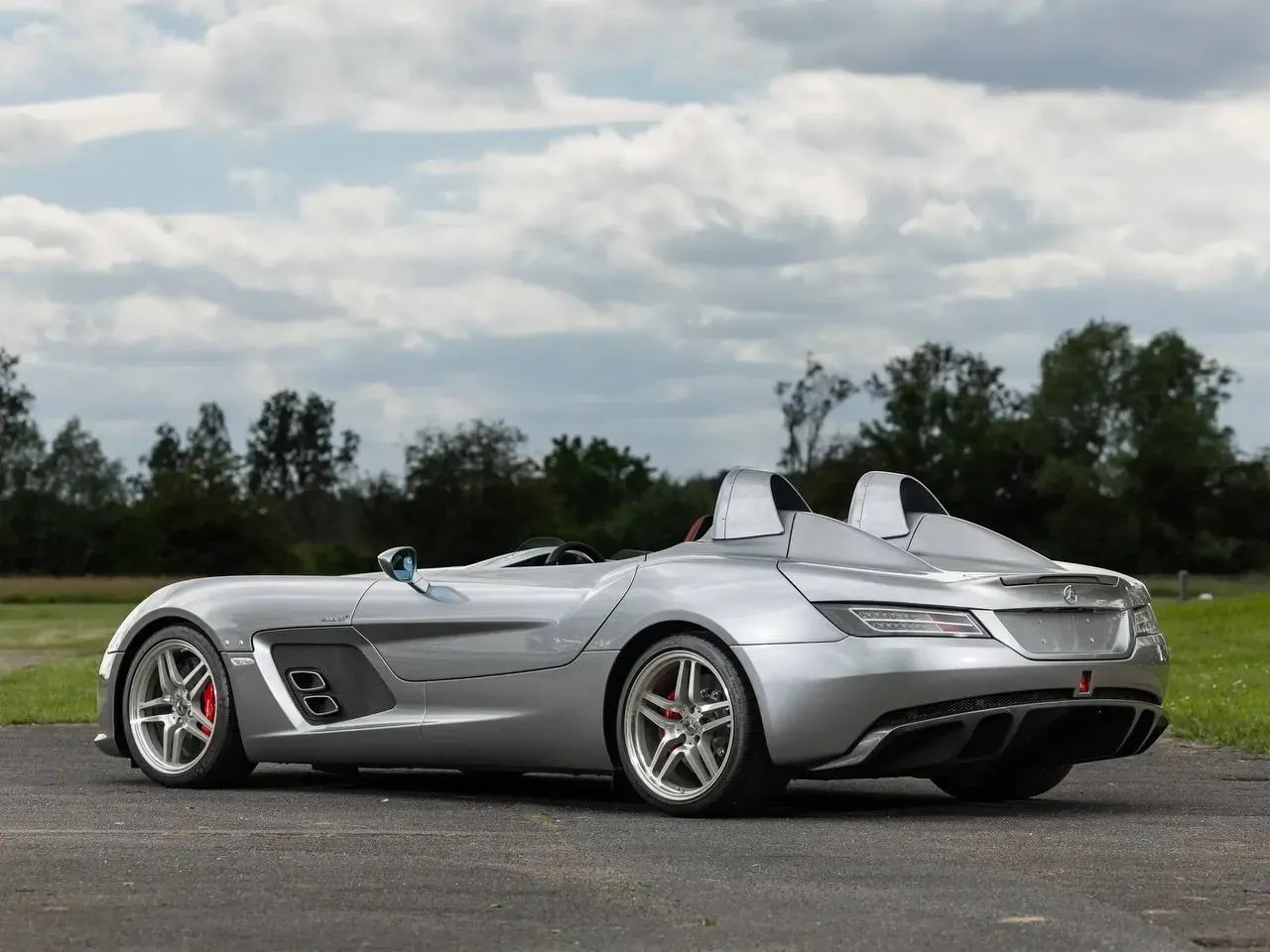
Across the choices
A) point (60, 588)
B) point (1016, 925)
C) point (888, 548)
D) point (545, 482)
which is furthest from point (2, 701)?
point (545, 482)

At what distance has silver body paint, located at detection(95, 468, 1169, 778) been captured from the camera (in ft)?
25.9

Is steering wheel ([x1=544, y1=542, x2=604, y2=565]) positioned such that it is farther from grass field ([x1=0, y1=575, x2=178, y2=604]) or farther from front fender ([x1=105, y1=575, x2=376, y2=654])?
grass field ([x1=0, y1=575, x2=178, y2=604])

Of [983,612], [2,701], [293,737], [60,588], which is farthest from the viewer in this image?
[60,588]

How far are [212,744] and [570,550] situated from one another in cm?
180

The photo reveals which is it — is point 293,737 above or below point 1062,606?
below

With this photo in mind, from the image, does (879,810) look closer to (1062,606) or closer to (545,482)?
(1062,606)

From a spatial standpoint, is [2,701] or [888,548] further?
[2,701]

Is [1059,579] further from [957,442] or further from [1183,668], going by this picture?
[957,442]

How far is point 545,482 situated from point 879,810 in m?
95.5

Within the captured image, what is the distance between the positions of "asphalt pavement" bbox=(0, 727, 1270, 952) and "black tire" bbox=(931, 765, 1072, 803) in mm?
130

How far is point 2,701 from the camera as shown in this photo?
1827 centimetres

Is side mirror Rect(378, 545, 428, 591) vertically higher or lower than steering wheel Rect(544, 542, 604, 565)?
lower

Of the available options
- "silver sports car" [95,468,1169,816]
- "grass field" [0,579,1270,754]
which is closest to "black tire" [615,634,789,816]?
"silver sports car" [95,468,1169,816]

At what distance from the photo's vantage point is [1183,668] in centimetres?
2295
